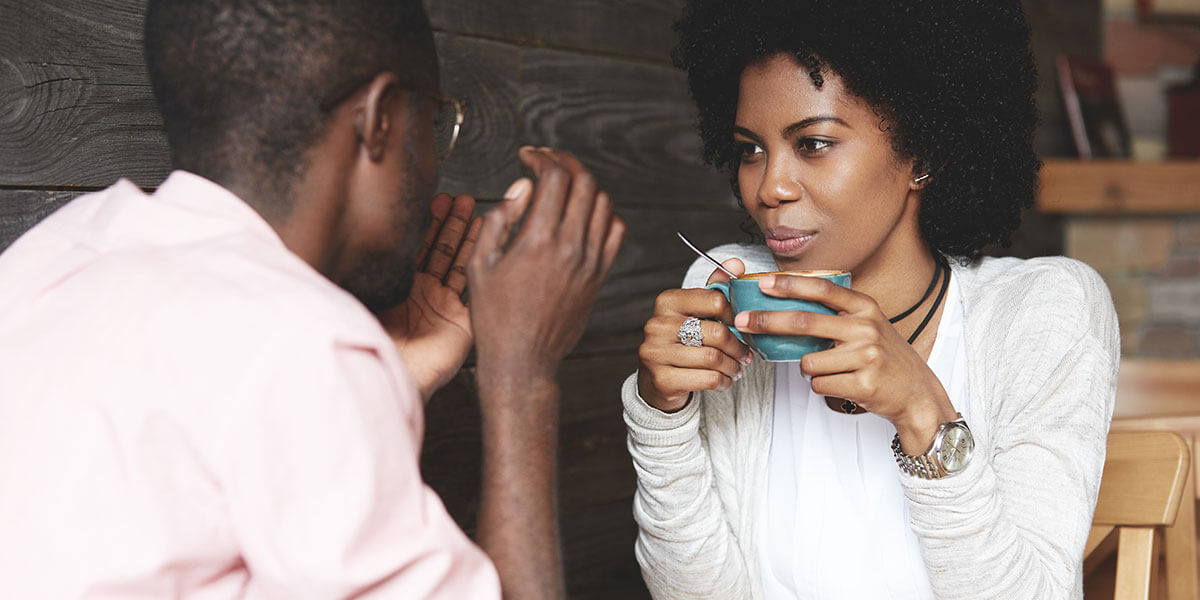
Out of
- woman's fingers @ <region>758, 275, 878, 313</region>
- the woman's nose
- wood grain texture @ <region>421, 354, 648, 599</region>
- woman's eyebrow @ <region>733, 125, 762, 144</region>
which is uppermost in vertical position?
woman's eyebrow @ <region>733, 125, 762, 144</region>

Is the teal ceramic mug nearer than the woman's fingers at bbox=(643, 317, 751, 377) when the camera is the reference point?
Yes

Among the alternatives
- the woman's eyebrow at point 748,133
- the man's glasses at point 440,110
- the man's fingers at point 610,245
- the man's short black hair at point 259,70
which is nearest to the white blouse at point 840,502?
the woman's eyebrow at point 748,133

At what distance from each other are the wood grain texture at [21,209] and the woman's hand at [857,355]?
0.83 metres

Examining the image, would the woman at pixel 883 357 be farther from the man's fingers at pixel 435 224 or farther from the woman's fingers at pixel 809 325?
the man's fingers at pixel 435 224

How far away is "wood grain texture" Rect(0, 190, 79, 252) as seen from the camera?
1202mm

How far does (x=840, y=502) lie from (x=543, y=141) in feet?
2.76

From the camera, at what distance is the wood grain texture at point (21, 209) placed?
1.20 meters

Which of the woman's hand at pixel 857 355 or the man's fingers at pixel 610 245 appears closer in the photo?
the man's fingers at pixel 610 245

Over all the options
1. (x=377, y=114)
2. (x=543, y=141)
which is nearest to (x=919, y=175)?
(x=543, y=141)

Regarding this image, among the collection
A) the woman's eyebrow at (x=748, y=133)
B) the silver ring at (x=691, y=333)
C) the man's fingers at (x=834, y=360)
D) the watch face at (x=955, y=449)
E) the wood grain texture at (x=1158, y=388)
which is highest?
the woman's eyebrow at (x=748, y=133)

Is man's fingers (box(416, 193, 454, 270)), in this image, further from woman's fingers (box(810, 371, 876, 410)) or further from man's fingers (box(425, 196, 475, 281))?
woman's fingers (box(810, 371, 876, 410))

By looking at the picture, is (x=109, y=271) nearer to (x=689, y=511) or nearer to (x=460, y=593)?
(x=460, y=593)

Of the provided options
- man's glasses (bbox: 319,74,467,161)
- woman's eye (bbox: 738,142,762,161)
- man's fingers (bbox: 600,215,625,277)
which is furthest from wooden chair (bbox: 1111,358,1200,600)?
man's glasses (bbox: 319,74,467,161)

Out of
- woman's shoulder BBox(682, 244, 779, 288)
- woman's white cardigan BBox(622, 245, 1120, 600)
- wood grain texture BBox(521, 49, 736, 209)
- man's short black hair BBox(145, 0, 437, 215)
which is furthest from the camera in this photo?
wood grain texture BBox(521, 49, 736, 209)
